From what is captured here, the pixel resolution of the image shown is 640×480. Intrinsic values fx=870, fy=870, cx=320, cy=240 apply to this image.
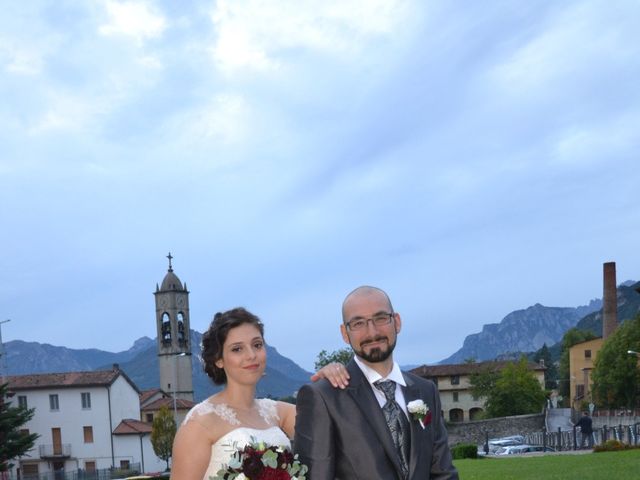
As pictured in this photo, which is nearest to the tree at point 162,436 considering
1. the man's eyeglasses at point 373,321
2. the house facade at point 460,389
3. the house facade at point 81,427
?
the house facade at point 81,427

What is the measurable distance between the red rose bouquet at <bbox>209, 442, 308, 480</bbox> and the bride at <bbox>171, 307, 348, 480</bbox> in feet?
2.00

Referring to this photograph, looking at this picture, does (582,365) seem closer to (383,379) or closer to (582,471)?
(582,471)

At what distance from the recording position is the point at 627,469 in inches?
802

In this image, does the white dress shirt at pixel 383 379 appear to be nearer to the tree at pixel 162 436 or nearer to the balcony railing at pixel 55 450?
the tree at pixel 162 436

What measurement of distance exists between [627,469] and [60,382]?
203ft

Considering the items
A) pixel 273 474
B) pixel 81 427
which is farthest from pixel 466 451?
pixel 81 427

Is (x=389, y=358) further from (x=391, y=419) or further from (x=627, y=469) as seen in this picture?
(x=627, y=469)

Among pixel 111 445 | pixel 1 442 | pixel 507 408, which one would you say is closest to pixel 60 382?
pixel 111 445

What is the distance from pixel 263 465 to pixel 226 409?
1.33 m

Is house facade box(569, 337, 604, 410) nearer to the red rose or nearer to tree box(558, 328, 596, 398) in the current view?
tree box(558, 328, 596, 398)

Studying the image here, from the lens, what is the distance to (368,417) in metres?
5.39

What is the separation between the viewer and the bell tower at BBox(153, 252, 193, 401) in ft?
393

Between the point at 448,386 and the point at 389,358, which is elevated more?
the point at 389,358

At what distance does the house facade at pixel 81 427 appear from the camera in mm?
72375
